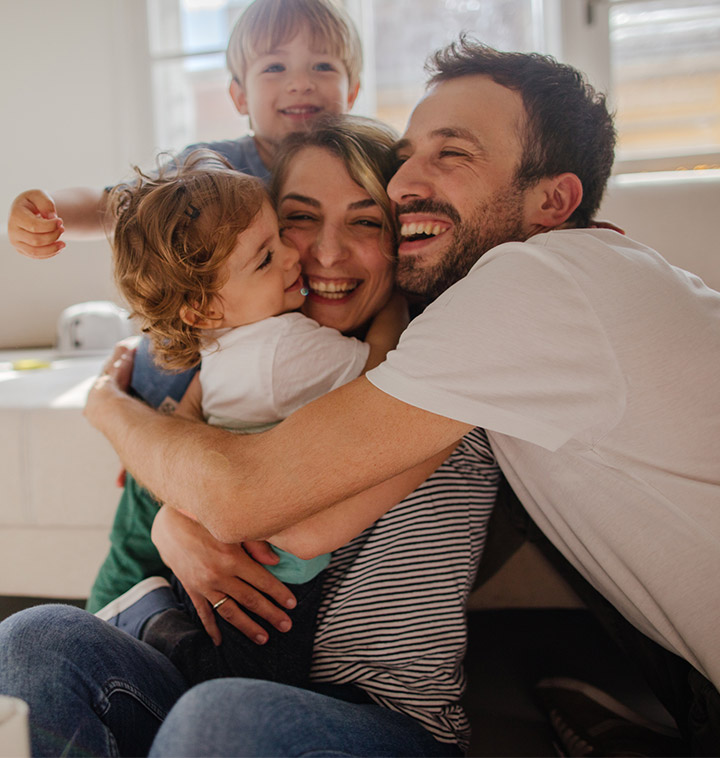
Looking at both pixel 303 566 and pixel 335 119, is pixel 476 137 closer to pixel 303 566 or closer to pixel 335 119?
pixel 335 119

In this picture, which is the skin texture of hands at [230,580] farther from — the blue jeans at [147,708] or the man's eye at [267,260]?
the man's eye at [267,260]

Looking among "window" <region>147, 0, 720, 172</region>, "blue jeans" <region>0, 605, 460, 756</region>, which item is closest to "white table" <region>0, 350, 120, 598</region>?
"blue jeans" <region>0, 605, 460, 756</region>

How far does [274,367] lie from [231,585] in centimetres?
32

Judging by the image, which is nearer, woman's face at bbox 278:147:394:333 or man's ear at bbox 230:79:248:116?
woman's face at bbox 278:147:394:333

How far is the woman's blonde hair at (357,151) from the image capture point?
45.1 inches

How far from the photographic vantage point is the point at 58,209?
54.6 inches

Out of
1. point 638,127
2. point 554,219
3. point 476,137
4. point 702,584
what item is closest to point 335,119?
point 476,137

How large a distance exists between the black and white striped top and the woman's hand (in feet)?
0.26

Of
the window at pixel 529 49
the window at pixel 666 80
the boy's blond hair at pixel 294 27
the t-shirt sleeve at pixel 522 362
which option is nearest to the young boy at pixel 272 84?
the boy's blond hair at pixel 294 27

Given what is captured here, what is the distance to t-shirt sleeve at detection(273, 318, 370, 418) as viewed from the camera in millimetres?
1015

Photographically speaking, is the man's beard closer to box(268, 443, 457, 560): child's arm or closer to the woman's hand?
box(268, 443, 457, 560): child's arm

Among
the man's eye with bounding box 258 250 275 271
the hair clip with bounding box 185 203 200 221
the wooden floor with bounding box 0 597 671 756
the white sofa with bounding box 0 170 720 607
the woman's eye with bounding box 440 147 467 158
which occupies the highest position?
the woman's eye with bounding box 440 147 467 158

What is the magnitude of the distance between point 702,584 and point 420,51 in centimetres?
258

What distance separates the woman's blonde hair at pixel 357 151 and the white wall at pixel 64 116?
1.32m
